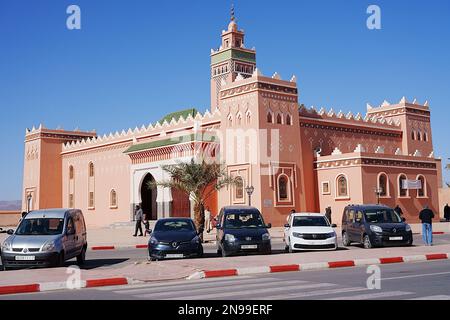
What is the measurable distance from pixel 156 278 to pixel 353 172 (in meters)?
27.6

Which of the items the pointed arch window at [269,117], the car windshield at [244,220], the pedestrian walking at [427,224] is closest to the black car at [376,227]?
the pedestrian walking at [427,224]

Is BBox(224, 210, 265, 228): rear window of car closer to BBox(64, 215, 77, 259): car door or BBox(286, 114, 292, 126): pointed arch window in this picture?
BBox(64, 215, 77, 259): car door

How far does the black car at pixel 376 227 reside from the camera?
1908 cm

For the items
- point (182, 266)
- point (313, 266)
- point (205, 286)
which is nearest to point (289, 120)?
point (313, 266)

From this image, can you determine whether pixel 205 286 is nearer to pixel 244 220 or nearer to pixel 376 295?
pixel 376 295

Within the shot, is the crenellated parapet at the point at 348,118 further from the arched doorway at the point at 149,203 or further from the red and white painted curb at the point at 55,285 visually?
the red and white painted curb at the point at 55,285

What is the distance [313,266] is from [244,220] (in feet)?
14.0

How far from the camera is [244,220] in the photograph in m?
18.1

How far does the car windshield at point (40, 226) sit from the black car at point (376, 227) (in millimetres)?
10558

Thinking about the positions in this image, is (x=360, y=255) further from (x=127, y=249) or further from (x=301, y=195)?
(x=301, y=195)

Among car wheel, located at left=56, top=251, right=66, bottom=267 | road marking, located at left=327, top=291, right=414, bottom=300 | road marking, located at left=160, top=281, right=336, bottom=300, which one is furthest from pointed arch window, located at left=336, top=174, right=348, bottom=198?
road marking, located at left=327, top=291, right=414, bottom=300

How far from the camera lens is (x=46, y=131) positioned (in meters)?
54.7

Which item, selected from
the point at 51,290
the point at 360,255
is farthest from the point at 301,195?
the point at 51,290
